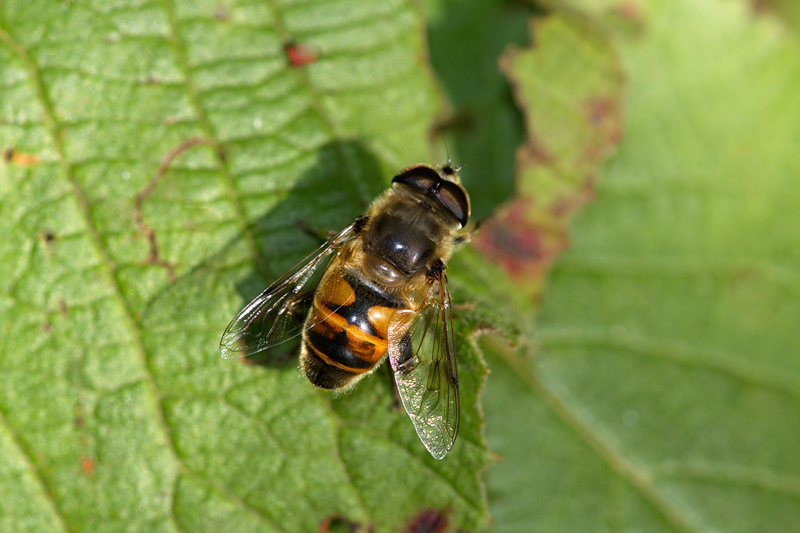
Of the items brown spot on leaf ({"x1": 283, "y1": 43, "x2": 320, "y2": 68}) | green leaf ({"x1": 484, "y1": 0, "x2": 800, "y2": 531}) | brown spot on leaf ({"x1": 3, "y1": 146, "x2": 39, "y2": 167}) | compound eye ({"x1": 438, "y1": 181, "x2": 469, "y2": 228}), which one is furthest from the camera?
green leaf ({"x1": 484, "y1": 0, "x2": 800, "y2": 531})

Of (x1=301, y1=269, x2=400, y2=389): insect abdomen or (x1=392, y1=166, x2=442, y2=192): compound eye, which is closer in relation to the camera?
(x1=301, y1=269, x2=400, y2=389): insect abdomen

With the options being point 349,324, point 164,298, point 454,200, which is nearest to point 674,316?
point 454,200

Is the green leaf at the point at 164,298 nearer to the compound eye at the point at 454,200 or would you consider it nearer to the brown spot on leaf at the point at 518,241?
the compound eye at the point at 454,200

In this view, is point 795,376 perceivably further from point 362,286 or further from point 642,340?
point 362,286

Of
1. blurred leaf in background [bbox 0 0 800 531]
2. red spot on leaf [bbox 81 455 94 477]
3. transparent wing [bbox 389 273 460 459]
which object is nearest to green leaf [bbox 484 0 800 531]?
blurred leaf in background [bbox 0 0 800 531]

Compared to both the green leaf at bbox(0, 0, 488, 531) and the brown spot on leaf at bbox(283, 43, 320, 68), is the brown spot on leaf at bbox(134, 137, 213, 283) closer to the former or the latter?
the green leaf at bbox(0, 0, 488, 531)

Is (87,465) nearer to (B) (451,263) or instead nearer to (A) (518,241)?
(B) (451,263)
